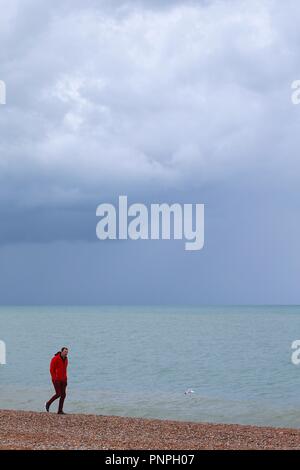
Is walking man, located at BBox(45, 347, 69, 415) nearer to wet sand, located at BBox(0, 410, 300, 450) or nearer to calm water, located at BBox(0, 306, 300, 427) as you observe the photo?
wet sand, located at BBox(0, 410, 300, 450)

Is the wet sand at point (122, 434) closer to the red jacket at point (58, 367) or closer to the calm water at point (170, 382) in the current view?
the red jacket at point (58, 367)

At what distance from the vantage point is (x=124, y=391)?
41.0 meters

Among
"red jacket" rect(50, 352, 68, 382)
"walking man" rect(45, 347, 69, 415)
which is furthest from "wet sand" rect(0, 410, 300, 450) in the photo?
"red jacket" rect(50, 352, 68, 382)

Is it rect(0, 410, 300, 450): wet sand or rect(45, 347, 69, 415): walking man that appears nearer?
rect(0, 410, 300, 450): wet sand

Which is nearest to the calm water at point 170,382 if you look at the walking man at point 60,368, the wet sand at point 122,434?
the wet sand at point 122,434

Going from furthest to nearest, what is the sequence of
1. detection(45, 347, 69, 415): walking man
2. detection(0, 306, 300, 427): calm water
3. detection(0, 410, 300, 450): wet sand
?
detection(0, 306, 300, 427): calm water → detection(45, 347, 69, 415): walking man → detection(0, 410, 300, 450): wet sand

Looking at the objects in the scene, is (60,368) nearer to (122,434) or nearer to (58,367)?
(58,367)

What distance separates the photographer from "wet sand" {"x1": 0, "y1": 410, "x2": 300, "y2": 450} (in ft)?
59.3

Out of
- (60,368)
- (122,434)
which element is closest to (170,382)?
(60,368)

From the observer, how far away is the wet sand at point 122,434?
18.1m

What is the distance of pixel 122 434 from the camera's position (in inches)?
812

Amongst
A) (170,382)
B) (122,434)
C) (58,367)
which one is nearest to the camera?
(122,434)

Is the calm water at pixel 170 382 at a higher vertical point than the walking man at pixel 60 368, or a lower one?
lower
